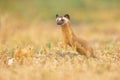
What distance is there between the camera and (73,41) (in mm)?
11711

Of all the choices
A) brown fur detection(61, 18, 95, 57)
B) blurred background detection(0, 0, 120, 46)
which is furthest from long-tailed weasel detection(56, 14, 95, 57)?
blurred background detection(0, 0, 120, 46)

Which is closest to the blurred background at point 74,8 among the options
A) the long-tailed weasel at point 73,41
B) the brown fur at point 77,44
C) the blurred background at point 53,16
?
the blurred background at point 53,16

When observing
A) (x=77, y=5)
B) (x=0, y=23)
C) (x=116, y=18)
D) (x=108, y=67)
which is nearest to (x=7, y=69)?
(x=108, y=67)

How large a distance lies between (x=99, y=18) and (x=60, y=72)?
16478 millimetres

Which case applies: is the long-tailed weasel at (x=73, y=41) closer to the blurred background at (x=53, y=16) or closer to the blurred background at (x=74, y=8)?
the blurred background at (x=53, y=16)

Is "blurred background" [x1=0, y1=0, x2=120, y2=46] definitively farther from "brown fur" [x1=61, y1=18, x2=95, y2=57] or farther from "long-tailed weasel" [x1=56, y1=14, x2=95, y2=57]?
"brown fur" [x1=61, y1=18, x2=95, y2=57]

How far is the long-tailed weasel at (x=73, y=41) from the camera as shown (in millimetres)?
11578

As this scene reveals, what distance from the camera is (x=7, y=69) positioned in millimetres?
9961

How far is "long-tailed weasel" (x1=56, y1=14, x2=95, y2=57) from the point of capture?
38.0 ft

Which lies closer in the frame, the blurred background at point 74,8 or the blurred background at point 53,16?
the blurred background at point 53,16

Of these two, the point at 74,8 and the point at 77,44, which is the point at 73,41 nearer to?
the point at 77,44

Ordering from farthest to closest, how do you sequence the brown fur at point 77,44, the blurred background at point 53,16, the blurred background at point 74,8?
the blurred background at point 74,8 < the blurred background at point 53,16 < the brown fur at point 77,44

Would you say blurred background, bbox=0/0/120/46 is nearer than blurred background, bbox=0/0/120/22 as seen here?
Yes

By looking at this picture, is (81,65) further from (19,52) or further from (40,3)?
(40,3)
